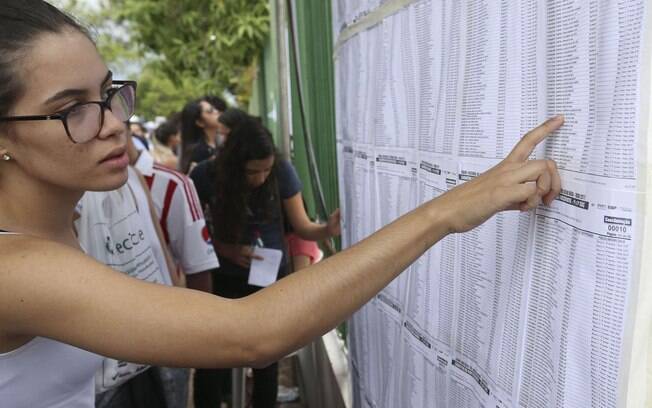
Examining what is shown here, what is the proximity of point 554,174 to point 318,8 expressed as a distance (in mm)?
1918

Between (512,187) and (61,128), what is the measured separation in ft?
2.39

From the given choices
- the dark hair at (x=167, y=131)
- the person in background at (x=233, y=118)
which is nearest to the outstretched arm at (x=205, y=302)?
the person in background at (x=233, y=118)

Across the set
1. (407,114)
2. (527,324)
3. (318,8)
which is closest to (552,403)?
(527,324)

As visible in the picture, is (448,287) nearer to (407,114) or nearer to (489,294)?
(489,294)

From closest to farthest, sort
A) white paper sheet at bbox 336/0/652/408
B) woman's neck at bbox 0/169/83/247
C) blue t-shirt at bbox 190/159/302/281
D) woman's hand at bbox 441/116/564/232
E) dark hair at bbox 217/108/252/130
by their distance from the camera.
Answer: white paper sheet at bbox 336/0/652/408
woman's hand at bbox 441/116/564/232
woman's neck at bbox 0/169/83/247
blue t-shirt at bbox 190/159/302/281
dark hair at bbox 217/108/252/130

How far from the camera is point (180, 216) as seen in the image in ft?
7.21

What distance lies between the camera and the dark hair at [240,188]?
291 centimetres

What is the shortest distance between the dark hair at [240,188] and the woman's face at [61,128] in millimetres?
1745

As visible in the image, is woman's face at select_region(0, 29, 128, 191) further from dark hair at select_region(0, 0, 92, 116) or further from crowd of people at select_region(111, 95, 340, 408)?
crowd of people at select_region(111, 95, 340, 408)

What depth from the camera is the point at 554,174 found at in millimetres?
798

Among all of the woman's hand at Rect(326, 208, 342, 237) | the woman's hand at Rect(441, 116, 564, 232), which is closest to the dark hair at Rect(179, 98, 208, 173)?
the woman's hand at Rect(326, 208, 342, 237)

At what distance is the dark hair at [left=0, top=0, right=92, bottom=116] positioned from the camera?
996 mm

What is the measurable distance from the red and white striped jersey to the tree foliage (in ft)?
13.1

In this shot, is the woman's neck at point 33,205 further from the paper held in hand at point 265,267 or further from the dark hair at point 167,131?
the dark hair at point 167,131
